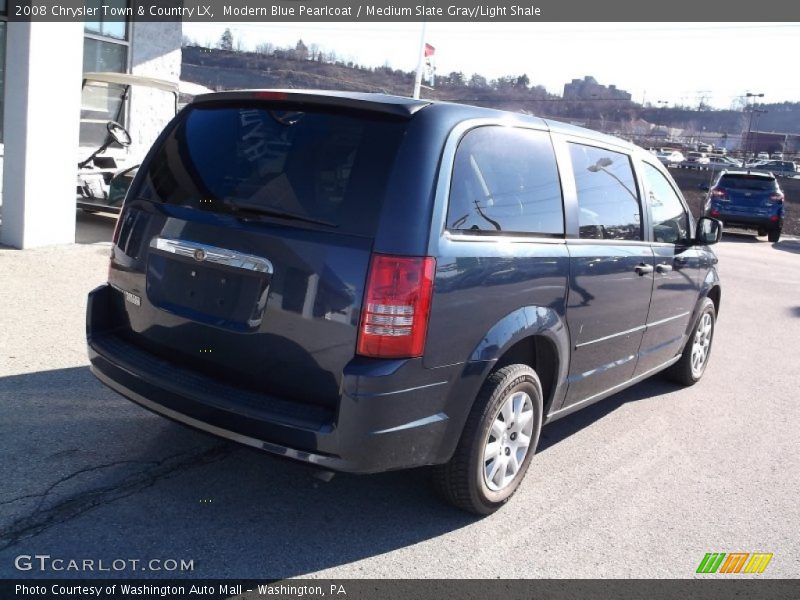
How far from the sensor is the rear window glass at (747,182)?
1962cm

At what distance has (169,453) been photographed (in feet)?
13.8

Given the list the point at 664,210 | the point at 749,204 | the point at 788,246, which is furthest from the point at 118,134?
→ the point at 788,246

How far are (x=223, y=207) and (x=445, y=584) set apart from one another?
6.02 ft

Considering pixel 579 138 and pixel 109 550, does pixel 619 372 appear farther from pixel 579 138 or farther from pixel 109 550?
pixel 109 550

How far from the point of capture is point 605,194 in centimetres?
476

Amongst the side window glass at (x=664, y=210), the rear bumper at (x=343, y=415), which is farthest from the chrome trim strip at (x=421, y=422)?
the side window glass at (x=664, y=210)

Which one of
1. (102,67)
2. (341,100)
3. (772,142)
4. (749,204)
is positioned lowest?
(749,204)

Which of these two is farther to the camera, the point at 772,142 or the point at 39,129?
the point at 772,142

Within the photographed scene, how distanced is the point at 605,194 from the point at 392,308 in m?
2.08

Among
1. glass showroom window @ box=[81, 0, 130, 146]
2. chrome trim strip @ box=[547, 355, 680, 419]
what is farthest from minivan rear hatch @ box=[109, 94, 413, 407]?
glass showroom window @ box=[81, 0, 130, 146]

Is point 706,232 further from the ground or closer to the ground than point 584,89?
closer to the ground

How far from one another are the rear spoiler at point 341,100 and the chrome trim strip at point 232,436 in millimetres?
1440

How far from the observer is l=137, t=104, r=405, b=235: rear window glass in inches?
131

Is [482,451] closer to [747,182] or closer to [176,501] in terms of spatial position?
[176,501]
